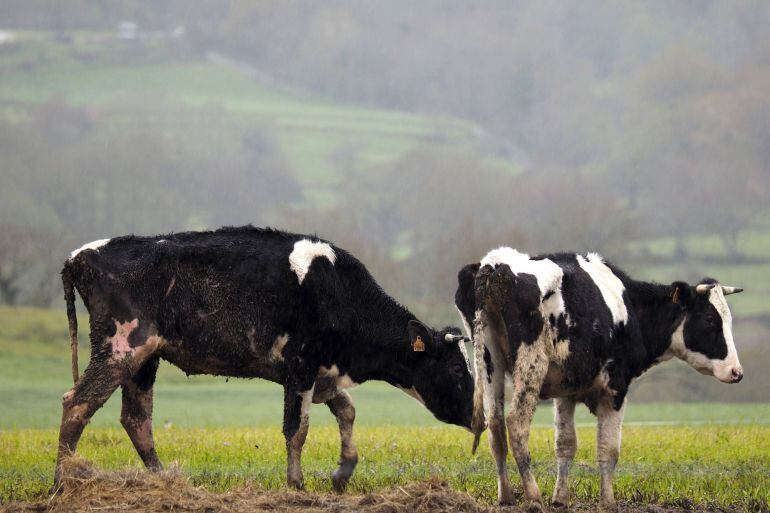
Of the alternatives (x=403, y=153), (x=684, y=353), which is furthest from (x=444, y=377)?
(x=403, y=153)

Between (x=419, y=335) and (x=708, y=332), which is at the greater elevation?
(x=708, y=332)

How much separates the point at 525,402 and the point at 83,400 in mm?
4714

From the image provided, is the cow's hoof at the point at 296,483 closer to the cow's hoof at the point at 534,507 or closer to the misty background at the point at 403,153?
the cow's hoof at the point at 534,507

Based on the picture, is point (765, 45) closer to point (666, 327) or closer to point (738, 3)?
point (738, 3)

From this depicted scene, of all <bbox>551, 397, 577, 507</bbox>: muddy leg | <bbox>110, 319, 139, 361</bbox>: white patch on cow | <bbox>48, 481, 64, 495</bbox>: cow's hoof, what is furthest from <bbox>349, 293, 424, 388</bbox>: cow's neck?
<bbox>48, 481, 64, 495</bbox>: cow's hoof

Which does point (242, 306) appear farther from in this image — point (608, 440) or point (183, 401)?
point (183, 401)

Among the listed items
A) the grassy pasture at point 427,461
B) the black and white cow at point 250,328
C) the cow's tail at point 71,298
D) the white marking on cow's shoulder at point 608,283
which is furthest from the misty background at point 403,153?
the cow's tail at point 71,298

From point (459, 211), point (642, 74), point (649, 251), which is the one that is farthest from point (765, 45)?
point (649, 251)

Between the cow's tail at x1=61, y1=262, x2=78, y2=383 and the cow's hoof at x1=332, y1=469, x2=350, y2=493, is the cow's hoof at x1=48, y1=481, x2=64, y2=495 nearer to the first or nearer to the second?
the cow's tail at x1=61, y1=262, x2=78, y2=383

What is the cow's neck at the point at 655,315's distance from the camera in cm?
1339

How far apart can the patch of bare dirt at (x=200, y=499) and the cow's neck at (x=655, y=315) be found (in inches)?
110

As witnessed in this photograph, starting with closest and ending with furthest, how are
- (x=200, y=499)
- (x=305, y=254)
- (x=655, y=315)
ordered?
(x=200, y=499) < (x=655, y=315) < (x=305, y=254)

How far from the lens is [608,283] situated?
12.9m

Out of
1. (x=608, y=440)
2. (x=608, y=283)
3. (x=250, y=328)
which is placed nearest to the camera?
(x=608, y=440)
